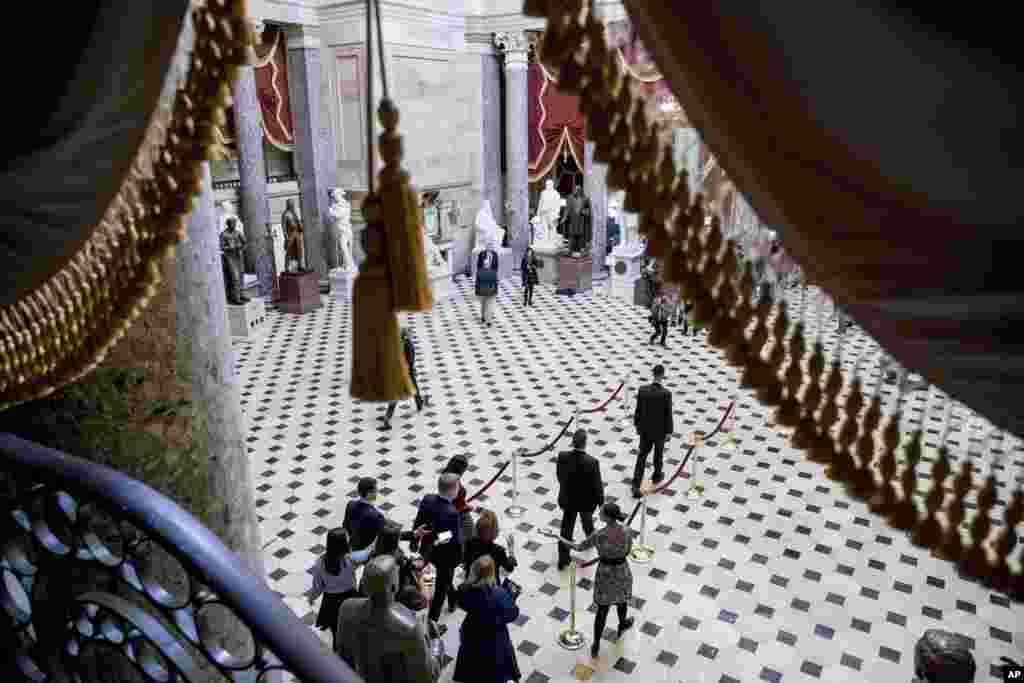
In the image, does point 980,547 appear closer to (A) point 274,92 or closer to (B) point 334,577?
(B) point 334,577

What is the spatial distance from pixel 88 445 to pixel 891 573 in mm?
6413

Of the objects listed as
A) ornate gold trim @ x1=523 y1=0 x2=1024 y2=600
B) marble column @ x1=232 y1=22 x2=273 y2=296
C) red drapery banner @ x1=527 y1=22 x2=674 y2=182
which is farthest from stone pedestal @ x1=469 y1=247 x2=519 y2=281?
ornate gold trim @ x1=523 y1=0 x2=1024 y2=600

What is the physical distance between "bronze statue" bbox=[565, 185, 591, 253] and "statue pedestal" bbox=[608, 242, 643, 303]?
105 cm

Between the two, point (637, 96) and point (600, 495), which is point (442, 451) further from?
point (637, 96)

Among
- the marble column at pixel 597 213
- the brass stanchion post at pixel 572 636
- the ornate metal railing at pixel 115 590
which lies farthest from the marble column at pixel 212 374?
the marble column at pixel 597 213

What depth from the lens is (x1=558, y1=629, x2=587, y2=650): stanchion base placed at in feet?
17.4

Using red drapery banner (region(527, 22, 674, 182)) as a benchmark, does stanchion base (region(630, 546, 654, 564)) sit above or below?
below

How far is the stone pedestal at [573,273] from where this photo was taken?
625 inches

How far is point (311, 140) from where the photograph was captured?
15.2m

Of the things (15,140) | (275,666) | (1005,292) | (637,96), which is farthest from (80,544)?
(1005,292)

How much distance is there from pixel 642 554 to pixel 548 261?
11.0 metres

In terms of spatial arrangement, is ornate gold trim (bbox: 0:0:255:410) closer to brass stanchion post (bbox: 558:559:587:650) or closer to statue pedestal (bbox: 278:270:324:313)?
brass stanchion post (bbox: 558:559:587:650)

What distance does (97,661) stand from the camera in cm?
228

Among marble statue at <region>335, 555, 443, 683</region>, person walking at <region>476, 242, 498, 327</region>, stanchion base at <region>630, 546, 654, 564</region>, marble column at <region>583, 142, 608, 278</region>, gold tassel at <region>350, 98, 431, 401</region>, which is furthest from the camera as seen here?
marble column at <region>583, 142, 608, 278</region>
